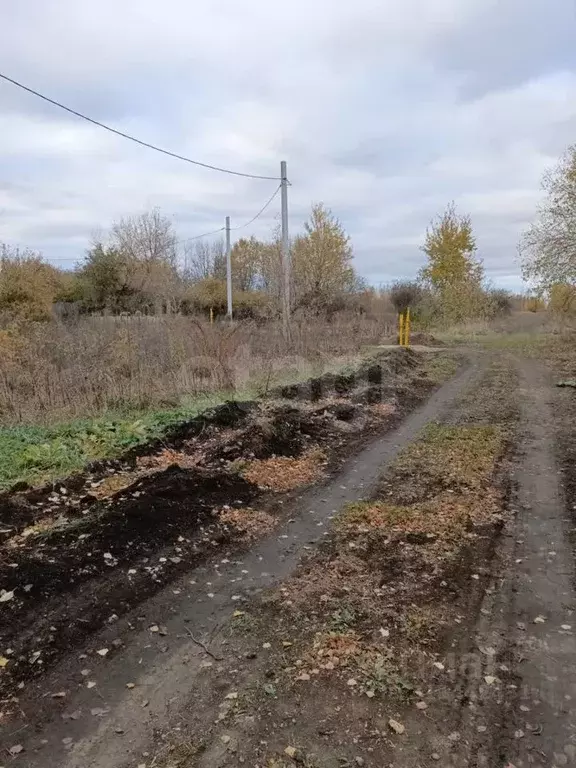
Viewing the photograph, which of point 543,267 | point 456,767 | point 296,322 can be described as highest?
point 543,267

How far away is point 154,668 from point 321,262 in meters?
27.1

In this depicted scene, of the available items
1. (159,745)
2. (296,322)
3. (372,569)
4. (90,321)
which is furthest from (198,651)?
(296,322)

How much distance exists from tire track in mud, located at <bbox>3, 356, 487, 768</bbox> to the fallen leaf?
3.32 ft

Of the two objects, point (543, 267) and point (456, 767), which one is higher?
point (543, 267)

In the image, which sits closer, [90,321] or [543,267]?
[90,321]

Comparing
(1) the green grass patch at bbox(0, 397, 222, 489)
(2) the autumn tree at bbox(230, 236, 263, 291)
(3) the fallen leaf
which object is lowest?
(3) the fallen leaf

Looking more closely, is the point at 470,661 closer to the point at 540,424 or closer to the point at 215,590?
the point at 215,590

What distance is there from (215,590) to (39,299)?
1681 centimetres

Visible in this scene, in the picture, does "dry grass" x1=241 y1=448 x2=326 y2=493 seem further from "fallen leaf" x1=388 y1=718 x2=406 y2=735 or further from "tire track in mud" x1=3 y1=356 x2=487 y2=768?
"fallen leaf" x1=388 y1=718 x2=406 y2=735

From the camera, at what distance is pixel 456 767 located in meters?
2.40

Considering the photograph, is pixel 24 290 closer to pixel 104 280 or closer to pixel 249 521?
pixel 104 280

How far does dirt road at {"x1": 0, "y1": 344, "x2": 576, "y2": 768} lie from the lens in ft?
8.27

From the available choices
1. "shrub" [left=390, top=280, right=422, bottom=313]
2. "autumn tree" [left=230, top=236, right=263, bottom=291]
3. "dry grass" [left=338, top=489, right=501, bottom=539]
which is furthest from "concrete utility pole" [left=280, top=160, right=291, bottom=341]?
"autumn tree" [left=230, top=236, right=263, bottom=291]

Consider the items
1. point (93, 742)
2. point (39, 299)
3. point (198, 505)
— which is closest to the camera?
point (93, 742)
